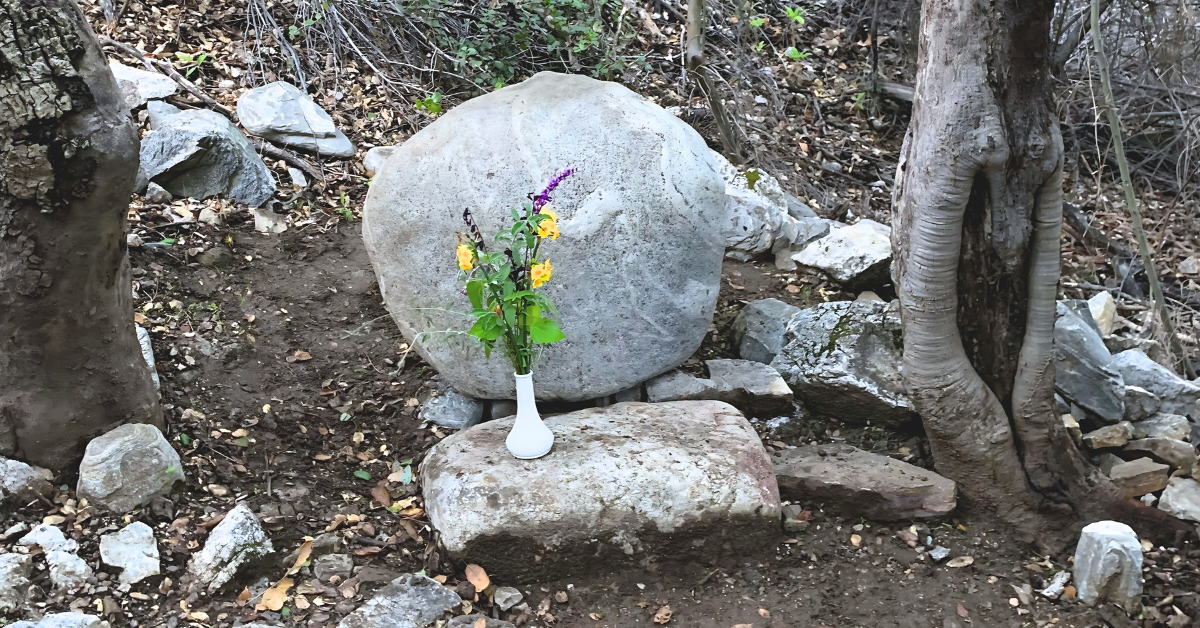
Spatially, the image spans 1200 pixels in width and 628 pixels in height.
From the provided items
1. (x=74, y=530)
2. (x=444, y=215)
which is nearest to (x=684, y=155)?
(x=444, y=215)

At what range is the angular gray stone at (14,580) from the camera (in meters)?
2.71

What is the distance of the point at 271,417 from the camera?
149 inches

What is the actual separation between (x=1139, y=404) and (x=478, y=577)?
2.85 m

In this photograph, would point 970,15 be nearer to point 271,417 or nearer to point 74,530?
point 271,417

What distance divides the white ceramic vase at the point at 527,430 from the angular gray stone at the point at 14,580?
1.53m

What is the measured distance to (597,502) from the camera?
10.4ft

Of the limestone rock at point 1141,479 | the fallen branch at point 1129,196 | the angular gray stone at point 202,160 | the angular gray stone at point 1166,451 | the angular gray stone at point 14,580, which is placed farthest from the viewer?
the angular gray stone at point 202,160

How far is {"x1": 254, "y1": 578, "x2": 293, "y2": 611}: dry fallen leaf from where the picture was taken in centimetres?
292

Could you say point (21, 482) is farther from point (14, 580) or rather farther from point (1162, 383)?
point (1162, 383)

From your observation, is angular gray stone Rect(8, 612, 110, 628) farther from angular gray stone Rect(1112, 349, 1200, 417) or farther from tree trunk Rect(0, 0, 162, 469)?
angular gray stone Rect(1112, 349, 1200, 417)

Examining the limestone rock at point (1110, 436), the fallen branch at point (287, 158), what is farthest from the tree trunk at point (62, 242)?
the limestone rock at point (1110, 436)

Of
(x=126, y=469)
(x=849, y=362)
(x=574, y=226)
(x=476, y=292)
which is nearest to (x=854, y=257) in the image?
(x=849, y=362)

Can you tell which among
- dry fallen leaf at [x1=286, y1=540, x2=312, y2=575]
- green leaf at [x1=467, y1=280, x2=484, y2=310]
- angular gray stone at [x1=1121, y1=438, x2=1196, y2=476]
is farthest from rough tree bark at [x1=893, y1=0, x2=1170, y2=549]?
dry fallen leaf at [x1=286, y1=540, x2=312, y2=575]

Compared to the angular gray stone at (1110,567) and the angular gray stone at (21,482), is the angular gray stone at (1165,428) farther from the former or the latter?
the angular gray stone at (21,482)
